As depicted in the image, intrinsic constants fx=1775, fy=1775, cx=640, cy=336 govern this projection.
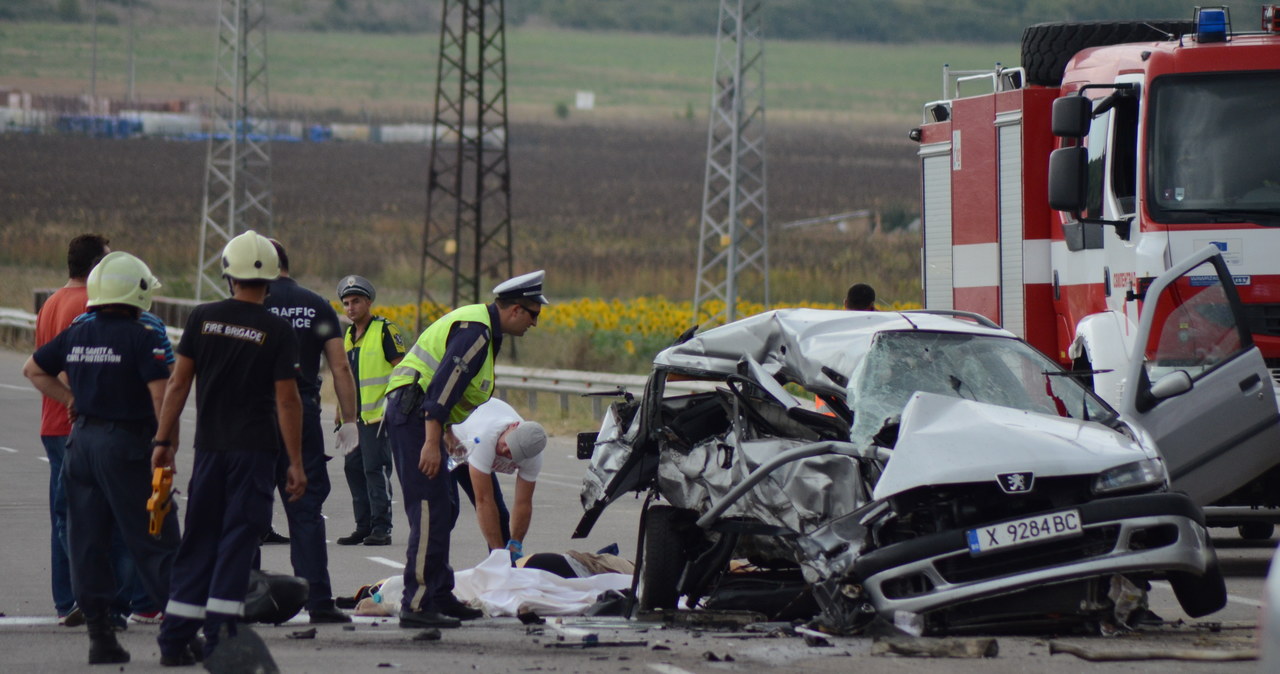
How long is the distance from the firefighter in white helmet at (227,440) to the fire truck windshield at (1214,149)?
19.0ft

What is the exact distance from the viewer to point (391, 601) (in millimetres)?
9227

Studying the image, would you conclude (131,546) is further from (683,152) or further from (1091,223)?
(683,152)

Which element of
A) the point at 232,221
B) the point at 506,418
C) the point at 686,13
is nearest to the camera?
the point at 506,418

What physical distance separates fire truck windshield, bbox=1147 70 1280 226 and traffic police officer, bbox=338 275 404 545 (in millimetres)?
5274

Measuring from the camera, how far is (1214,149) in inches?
430

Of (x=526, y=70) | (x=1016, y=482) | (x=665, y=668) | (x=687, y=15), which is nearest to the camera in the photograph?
(x=665, y=668)

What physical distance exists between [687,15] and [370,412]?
559ft

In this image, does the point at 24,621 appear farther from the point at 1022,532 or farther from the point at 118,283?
the point at 1022,532

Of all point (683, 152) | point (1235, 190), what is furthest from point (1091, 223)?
point (683, 152)

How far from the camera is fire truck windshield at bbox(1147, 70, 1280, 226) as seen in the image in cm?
1081

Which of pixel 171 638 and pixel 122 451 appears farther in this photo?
pixel 122 451

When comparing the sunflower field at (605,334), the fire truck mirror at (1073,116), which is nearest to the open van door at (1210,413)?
the fire truck mirror at (1073,116)

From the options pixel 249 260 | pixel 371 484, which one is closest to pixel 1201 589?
pixel 249 260

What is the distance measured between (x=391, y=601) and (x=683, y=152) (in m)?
112
